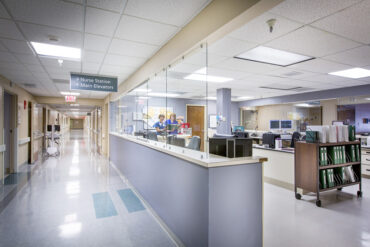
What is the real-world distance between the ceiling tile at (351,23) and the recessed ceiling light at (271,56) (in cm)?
83

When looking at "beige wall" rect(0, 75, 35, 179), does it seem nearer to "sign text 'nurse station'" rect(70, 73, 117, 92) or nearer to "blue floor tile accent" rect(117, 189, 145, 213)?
"sign text 'nurse station'" rect(70, 73, 117, 92)

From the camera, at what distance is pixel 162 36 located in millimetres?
2883

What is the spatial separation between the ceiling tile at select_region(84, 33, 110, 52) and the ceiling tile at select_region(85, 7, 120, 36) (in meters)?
0.15

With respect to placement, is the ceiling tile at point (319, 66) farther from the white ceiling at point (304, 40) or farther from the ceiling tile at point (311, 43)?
the ceiling tile at point (311, 43)

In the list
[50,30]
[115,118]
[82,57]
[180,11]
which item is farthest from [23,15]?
[115,118]

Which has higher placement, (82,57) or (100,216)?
(82,57)


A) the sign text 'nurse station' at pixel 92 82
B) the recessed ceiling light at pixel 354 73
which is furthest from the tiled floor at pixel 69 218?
the recessed ceiling light at pixel 354 73

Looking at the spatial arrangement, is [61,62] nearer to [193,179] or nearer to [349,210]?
[193,179]

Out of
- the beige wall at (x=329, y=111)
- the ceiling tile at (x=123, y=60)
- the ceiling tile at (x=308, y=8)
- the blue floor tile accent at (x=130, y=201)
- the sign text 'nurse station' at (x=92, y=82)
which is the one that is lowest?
the blue floor tile accent at (x=130, y=201)

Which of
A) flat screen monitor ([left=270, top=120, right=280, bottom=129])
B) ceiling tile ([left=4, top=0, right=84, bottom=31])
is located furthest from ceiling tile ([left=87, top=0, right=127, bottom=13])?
flat screen monitor ([left=270, top=120, right=280, bottom=129])

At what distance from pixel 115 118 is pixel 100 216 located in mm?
4419

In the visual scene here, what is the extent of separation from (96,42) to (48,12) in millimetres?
865

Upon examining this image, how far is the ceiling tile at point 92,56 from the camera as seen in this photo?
3.52 metres

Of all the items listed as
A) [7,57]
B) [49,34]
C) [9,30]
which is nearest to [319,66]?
[49,34]
